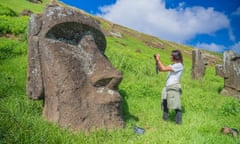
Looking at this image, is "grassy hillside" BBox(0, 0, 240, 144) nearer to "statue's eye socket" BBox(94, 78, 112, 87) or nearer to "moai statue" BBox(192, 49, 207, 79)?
"statue's eye socket" BBox(94, 78, 112, 87)

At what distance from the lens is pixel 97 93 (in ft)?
31.1

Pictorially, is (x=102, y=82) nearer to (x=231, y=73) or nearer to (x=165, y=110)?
(x=165, y=110)

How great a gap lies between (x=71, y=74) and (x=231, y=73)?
11724mm

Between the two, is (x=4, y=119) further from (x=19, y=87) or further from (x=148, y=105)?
(x=148, y=105)

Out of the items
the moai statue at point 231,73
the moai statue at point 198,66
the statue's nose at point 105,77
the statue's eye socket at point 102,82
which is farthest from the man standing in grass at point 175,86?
the moai statue at point 198,66

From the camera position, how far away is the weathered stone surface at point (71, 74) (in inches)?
355

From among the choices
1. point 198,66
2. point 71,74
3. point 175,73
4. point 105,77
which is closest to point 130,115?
point 175,73

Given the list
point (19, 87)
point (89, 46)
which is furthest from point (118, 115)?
point (19, 87)

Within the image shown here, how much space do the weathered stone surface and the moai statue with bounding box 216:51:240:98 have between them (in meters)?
10.1

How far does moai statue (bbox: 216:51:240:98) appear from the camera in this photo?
59.2 feet

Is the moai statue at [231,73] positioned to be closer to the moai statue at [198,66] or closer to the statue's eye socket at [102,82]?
the moai statue at [198,66]

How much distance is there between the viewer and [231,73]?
18.4 meters

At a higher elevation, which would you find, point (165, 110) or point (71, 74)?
A: point (71, 74)

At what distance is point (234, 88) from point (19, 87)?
11.4m
